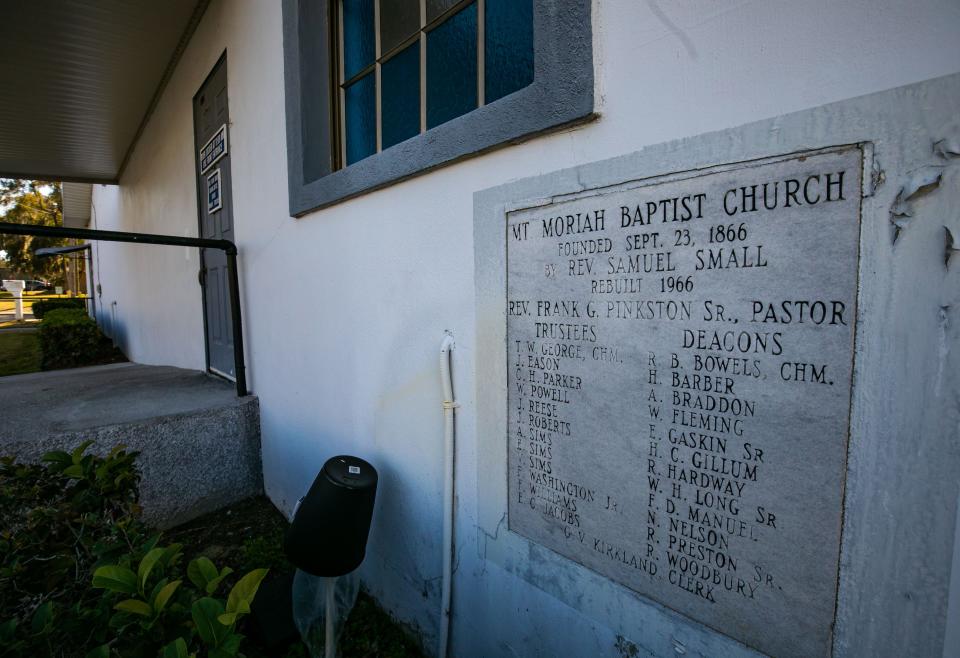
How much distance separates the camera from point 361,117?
9.43 feet

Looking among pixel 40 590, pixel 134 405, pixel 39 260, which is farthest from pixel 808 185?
pixel 39 260

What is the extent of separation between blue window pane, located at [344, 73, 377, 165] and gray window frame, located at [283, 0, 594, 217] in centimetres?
12

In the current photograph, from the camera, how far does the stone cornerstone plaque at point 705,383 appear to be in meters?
1.06

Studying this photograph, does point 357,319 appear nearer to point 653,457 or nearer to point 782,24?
point 653,457

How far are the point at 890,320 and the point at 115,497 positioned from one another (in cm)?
216

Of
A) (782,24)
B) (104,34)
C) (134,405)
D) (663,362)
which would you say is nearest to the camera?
(782,24)

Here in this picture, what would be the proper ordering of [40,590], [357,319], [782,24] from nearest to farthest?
[782,24], [40,590], [357,319]

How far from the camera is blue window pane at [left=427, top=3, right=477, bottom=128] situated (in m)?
2.09

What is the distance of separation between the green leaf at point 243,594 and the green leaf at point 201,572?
94mm

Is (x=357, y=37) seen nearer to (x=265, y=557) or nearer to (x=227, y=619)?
(x=227, y=619)

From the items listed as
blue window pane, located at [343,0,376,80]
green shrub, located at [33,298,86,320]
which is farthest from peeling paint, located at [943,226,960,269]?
green shrub, located at [33,298,86,320]

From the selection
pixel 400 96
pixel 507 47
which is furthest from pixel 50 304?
pixel 507 47

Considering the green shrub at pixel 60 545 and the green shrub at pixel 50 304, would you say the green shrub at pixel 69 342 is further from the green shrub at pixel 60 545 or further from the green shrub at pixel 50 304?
the green shrub at pixel 50 304

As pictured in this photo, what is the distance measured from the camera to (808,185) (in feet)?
3.44
